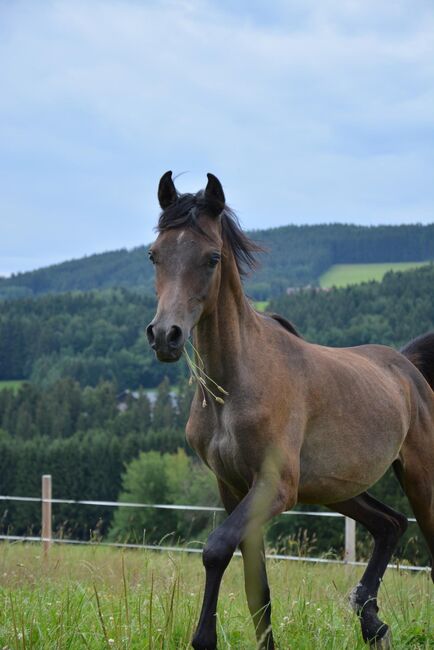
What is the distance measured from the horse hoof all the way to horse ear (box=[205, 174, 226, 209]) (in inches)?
99.0

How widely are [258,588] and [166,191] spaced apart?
2.13 meters

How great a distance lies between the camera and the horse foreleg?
405 centimetres

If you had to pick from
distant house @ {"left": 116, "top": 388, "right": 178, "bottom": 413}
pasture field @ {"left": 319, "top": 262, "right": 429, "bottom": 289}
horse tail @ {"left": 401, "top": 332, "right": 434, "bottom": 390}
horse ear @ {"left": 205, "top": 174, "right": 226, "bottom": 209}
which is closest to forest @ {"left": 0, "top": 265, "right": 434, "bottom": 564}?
distant house @ {"left": 116, "top": 388, "right": 178, "bottom": 413}

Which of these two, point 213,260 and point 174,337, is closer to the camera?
point 174,337

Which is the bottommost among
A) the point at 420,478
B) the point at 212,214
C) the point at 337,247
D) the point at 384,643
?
the point at 384,643

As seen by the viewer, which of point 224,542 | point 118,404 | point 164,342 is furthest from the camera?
point 118,404

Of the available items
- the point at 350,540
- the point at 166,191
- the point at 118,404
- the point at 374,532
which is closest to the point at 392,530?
the point at 374,532

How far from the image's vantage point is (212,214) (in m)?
4.64

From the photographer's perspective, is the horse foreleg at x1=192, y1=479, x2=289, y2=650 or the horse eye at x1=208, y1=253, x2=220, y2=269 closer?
the horse foreleg at x1=192, y1=479, x2=289, y2=650

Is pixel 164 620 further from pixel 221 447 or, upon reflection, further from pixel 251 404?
pixel 251 404

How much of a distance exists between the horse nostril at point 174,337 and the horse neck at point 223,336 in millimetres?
613

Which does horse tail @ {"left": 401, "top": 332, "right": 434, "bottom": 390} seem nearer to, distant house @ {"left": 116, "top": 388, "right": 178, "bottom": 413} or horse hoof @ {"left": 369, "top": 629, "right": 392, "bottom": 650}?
horse hoof @ {"left": 369, "top": 629, "right": 392, "bottom": 650}

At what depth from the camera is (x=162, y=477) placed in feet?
212

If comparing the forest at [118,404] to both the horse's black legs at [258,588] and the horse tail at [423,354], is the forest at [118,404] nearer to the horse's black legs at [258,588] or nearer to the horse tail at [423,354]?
the horse tail at [423,354]
